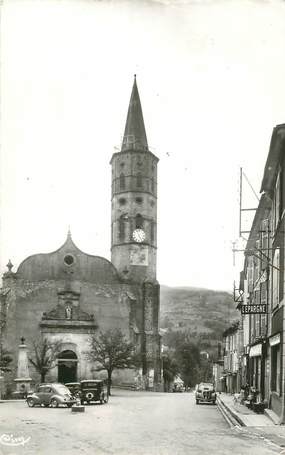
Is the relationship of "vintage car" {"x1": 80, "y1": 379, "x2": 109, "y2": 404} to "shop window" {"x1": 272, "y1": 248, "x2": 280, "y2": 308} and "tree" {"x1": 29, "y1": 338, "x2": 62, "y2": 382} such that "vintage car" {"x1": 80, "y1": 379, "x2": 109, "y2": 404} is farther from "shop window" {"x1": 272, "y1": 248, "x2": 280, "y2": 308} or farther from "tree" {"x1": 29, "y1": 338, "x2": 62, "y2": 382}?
"tree" {"x1": 29, "y1": 338, "x2": 62, "y2": 382}

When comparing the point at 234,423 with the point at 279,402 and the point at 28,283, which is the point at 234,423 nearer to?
the point at 279,402

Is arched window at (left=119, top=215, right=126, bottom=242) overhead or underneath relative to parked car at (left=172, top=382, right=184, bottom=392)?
overhead

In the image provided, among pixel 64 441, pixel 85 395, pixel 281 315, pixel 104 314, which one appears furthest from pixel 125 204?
pixel 64 441

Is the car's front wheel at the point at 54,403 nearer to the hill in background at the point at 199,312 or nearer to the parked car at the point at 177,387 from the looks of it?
the parked car at the point at 177,387

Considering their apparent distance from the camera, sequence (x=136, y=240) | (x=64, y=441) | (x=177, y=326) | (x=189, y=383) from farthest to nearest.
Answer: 1. (x=177, y=326)
2. (x=189, y=383)
3. (x=136, y=240)
4. (x=64, y=441)

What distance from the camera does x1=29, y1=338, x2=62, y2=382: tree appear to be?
45531 millimetres

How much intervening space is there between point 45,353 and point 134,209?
16.7 metres

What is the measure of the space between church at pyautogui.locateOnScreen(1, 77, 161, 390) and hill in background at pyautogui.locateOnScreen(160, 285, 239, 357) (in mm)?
86577

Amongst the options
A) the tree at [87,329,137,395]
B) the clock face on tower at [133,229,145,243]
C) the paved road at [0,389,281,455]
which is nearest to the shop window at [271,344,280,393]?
the paved road at [0,389,281,455]

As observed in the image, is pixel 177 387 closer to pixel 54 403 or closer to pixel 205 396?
pixel 205 396

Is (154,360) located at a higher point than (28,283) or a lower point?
lower

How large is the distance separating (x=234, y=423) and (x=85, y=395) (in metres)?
11.6

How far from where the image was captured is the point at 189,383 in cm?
8981

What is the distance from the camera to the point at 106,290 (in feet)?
178
